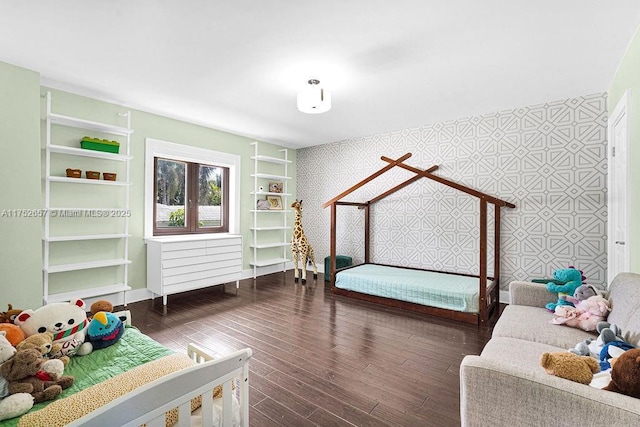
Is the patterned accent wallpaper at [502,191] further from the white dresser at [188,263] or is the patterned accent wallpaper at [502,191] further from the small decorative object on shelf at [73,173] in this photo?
the small decorative object on shelf at [73,173]

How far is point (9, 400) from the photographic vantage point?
3.62 ft

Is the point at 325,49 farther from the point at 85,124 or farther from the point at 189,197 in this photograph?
the point at 189,197

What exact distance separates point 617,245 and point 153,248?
4.79m

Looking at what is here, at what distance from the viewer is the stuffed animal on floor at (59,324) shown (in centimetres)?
153

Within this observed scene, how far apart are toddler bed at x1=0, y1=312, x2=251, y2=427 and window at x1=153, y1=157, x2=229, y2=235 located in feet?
9.08

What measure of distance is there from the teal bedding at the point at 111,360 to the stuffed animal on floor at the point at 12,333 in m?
0.25

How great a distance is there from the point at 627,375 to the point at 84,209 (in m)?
4.12

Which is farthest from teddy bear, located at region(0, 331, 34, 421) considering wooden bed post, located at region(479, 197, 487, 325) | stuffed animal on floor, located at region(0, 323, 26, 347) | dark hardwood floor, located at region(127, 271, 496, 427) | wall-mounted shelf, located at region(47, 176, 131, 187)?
wooden bed post, located at region(479, 197, 487, 325)

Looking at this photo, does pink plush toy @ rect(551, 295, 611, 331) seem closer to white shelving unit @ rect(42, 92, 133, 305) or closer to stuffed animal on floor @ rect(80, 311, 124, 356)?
stuffed animal on floor @ rect(80, 311, 124, 356)

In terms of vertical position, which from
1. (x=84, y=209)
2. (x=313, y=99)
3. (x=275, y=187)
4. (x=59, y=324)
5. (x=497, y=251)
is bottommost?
(x=59, y=324)

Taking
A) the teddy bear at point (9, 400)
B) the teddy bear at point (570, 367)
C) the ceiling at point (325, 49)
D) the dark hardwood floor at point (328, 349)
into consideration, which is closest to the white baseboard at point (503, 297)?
the dark hardwood floor at point (328, 349)

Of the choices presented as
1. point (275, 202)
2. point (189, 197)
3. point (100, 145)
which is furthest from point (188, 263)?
point (275, 202)

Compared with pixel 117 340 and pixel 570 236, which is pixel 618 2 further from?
pixel 117 340

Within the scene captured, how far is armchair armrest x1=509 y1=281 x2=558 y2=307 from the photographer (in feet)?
7.47
